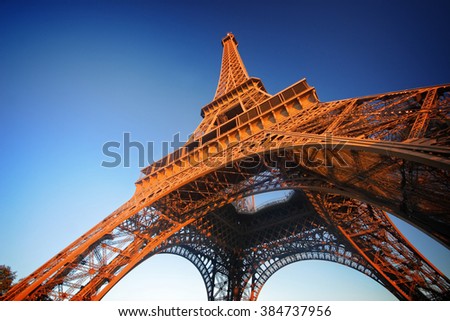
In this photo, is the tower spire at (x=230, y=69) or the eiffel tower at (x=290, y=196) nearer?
the eiffel tower at (x=290, y=196)

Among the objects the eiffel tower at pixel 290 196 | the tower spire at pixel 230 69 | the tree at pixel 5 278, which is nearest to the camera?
the eiffel tower at pixel 290 196

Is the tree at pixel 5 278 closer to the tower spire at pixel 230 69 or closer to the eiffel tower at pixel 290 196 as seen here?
the eiffel tower at pixel 290 196

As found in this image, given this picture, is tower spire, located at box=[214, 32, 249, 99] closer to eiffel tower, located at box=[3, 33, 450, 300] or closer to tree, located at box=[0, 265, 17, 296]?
eiffel tower, located at box=[3, 33, 450, 300]

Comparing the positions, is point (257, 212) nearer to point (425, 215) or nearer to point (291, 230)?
point (291, 230)

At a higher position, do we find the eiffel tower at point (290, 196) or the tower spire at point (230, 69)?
the tower spire at point (230, 69)

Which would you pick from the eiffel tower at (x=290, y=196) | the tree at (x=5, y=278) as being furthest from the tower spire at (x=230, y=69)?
the tree at (x=5, y=278)

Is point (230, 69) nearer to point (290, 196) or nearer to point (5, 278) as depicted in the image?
point (290, 196)

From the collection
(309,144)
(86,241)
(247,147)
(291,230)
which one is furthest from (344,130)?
(291,230)

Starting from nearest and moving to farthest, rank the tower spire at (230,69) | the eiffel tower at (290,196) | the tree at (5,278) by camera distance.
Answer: the eiffel tower at (290,196) < the tree at (5,278) < the tower spire at (230,69)
